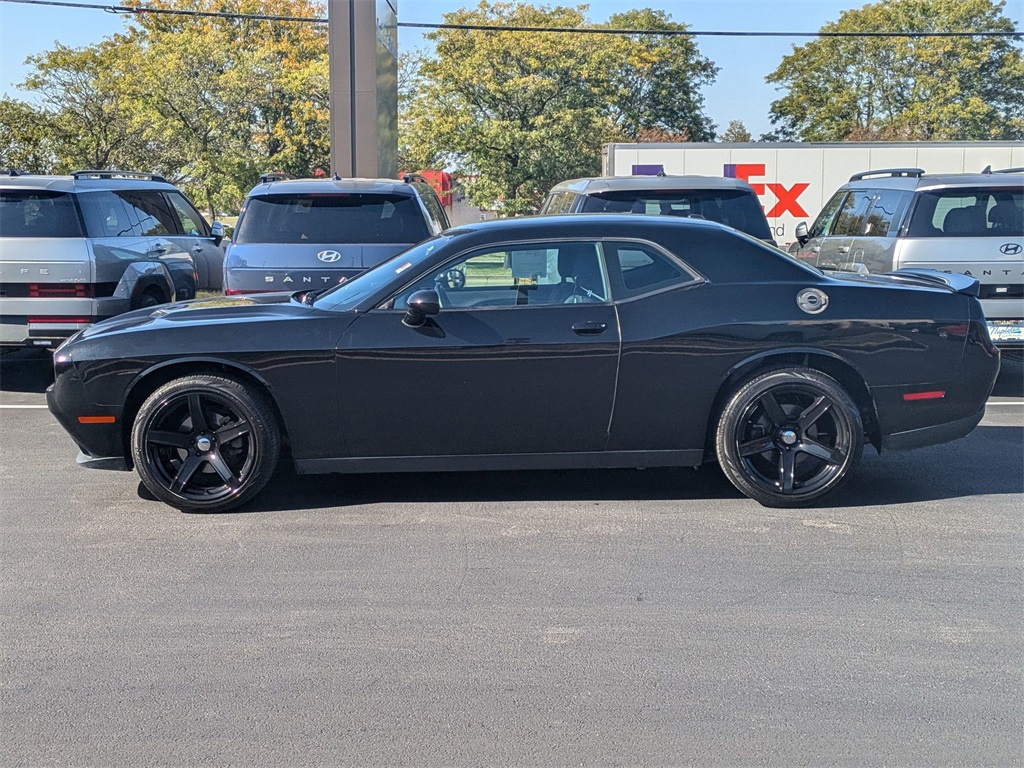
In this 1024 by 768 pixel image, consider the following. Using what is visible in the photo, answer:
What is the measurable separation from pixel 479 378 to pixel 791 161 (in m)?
18.8

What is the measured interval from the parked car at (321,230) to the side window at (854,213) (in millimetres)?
4257

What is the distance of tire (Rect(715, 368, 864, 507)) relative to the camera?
6035 mm

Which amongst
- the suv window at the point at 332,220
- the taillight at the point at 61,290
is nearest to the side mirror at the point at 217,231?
the taillight at the point at 61,290

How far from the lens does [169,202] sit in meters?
12.7

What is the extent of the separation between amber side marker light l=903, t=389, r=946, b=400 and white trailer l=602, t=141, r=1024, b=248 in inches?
677

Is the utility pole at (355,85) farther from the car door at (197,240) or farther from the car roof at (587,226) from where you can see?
the car roof at (587,226)

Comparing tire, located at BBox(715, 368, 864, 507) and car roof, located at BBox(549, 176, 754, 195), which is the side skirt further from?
car roof, located at BBox(549, 176, 754, 195)

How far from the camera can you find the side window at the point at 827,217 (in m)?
11.8

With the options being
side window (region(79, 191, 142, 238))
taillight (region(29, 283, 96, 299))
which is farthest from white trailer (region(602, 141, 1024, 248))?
taillight (region(29, 283, 96, 299))

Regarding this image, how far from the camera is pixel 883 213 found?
10125mm

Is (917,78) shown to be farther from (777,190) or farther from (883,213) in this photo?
(883,213)

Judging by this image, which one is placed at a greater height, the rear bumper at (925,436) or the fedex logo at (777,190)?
the fedex logo at (777,190)

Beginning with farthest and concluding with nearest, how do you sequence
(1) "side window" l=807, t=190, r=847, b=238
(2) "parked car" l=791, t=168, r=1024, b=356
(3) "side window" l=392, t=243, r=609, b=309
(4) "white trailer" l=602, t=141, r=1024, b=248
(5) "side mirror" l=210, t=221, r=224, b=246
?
(4) "white trailer" l=602, t=141, r=1024, b=248
(5) "side mirror" l=210, t=221, r=224, b=246
(1) "side window" l=807, t=190, r=847, b=238
(2) "parked car" l=791, t=168, r=1024, b=356
(3) "side window" l=392, t=243, r=609, b=309

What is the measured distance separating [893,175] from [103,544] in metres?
8.50
